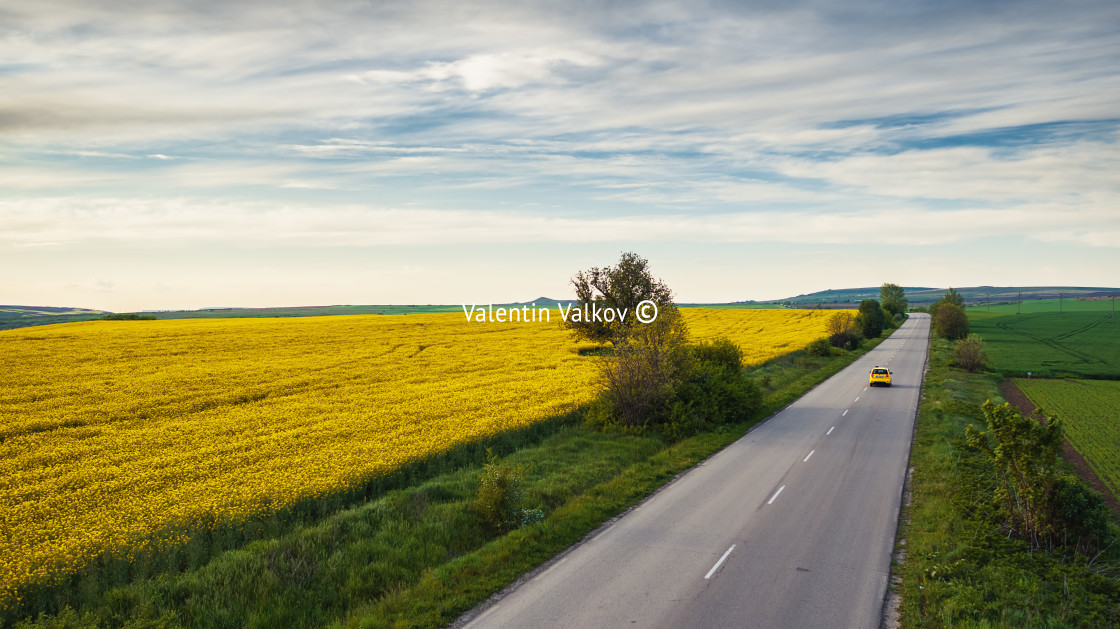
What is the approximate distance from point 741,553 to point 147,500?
1394cm

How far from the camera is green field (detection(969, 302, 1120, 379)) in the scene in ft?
177

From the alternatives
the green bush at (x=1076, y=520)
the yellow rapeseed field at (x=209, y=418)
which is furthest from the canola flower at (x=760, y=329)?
the green bush at (x=1076, y=520)

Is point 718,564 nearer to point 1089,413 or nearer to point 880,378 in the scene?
point 880,378

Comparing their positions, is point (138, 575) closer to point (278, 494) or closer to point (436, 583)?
point (278, 494)

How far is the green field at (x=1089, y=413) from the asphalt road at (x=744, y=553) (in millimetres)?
7801

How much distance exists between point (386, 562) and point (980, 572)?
11.3m

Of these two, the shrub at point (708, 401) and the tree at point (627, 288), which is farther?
the tree at point (627, 288)

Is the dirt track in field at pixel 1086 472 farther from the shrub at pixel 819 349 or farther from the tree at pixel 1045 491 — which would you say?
the shrub at pixel 819 349

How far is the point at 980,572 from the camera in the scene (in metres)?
11.3

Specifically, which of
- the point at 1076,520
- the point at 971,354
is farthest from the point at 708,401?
the point at 971,354

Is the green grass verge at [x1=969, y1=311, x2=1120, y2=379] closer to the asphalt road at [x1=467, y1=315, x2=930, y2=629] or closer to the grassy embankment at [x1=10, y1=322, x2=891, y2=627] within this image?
the asphalt road at [x1=467, y1=315, x2=930, y2=629]

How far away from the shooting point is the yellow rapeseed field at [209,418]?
45.6 ft

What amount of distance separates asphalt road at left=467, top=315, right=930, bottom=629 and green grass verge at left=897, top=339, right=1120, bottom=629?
606mm

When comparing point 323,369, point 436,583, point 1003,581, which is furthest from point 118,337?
point 1003,581
